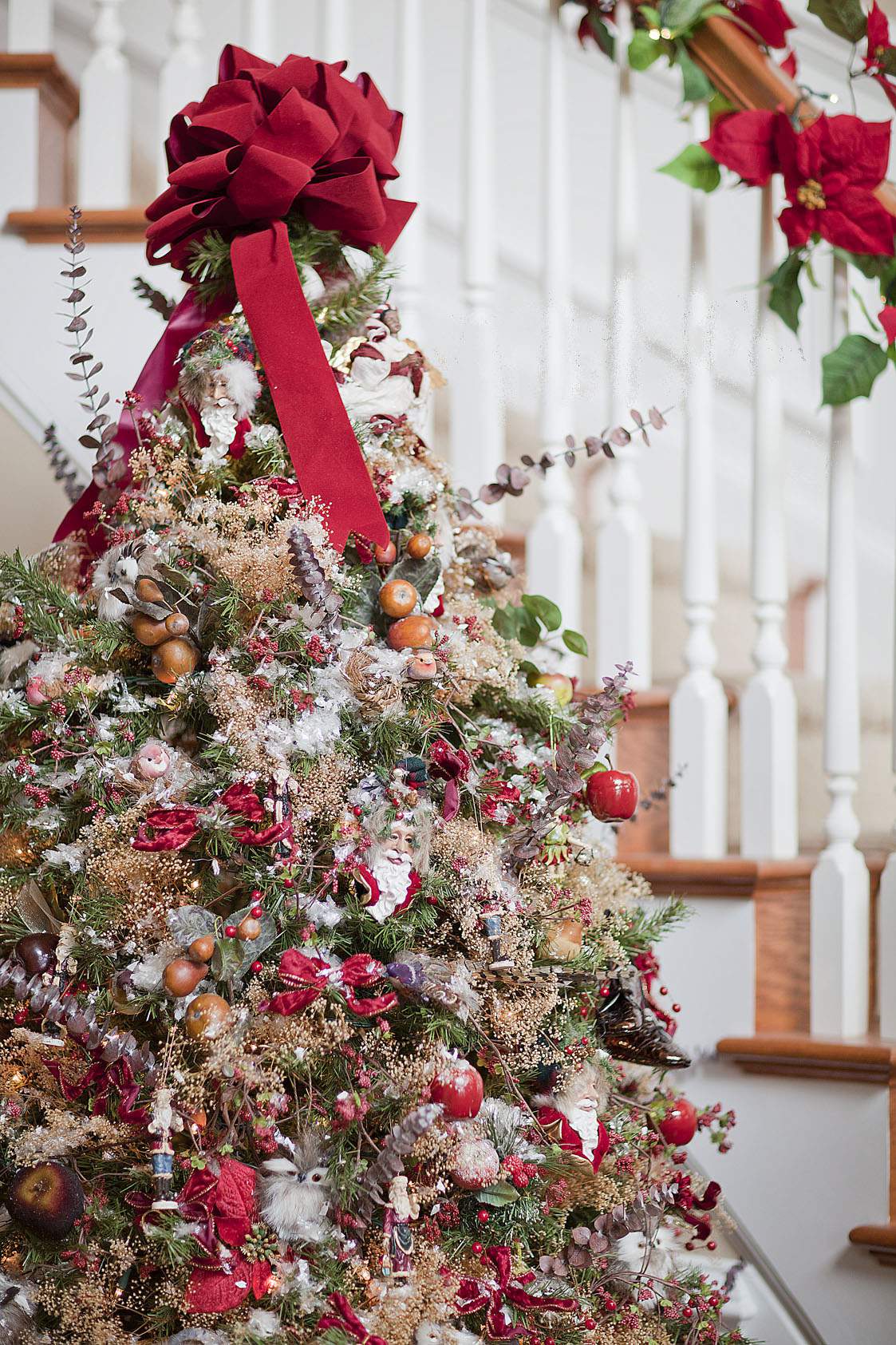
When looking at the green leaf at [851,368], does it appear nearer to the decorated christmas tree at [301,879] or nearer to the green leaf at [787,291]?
the green leaf at [787,291]

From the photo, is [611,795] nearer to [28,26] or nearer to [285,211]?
[285,211]

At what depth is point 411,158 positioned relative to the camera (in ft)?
4.46

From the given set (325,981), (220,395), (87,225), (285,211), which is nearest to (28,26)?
(87,225)

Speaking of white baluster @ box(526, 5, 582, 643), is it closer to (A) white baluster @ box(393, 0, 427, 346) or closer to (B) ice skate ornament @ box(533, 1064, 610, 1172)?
(A) white baluster @ box(393, 0, 427, 346)

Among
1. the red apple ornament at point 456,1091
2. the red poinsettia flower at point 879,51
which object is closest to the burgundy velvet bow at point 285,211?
the red apple ornament at point 456,1091

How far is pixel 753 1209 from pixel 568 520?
790 mm

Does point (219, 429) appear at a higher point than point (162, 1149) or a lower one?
higher

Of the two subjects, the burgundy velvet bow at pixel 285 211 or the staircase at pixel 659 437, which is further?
the staircase at pixel 659 437

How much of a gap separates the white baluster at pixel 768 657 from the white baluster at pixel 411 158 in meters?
0.41

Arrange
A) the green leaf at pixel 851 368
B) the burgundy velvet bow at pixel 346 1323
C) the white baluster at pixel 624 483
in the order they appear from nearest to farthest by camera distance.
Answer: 1. the burgundy velvet bow at pixel 346 1323
2. the green leaf at pixel 851 368
3. the white baluster at pixel 624 483

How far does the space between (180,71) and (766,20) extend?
2.36ft

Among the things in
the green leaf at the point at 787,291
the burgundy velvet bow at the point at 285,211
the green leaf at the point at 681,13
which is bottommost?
the burgundy velvet bow at the point at 285,211

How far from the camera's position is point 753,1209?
115 cm

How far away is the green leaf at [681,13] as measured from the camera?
122 centimetres
